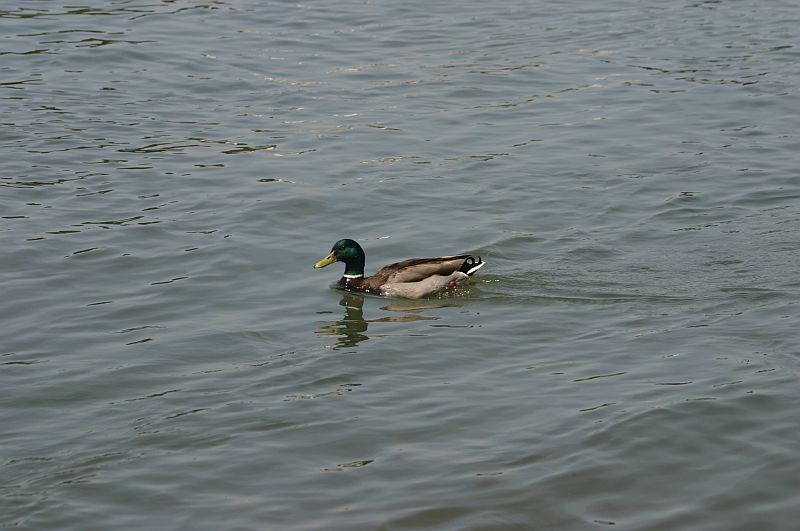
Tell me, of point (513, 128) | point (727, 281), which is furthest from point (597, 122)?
point (727, 281)

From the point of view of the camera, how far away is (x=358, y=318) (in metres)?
12.9

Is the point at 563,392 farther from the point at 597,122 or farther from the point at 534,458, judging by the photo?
the point at 597,122

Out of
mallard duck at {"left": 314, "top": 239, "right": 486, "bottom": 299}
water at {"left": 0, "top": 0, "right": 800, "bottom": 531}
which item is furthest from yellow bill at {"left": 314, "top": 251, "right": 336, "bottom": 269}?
water at {"left": 0, "top": 0, "right": 800, "bottom": 531}

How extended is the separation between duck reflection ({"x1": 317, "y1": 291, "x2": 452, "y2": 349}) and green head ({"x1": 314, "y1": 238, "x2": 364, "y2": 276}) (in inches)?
10.0

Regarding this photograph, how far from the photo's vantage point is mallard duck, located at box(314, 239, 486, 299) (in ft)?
43.5

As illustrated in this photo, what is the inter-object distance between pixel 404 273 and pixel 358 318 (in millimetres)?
808

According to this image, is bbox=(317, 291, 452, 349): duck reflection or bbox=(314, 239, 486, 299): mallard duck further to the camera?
bbox=(314, 239, 486, 299): mallard duck

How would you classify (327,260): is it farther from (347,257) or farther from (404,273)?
(404,273)

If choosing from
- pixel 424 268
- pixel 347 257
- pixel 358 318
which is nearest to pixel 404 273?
pixel 424 268

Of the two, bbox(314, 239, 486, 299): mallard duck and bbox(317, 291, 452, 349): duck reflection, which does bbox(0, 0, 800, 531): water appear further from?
bbox(314, 239, 486, 299): mallard duck

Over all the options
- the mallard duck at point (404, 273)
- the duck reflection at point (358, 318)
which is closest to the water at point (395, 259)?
the duck reflection at point (358, 318)

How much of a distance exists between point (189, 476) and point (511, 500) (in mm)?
2184

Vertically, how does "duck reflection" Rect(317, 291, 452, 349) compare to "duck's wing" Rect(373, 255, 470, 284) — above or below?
below

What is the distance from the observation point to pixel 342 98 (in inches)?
805
